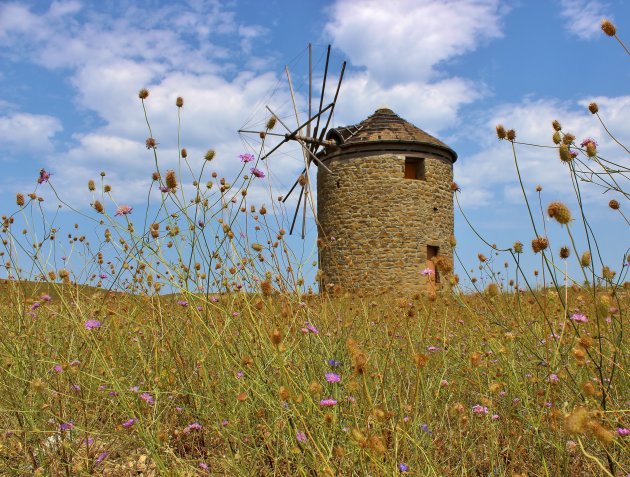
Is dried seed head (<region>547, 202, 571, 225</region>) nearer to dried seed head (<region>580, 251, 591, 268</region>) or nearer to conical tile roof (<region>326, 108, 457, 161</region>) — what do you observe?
dried seed head (<region>580, 251, 591, 268</region>)

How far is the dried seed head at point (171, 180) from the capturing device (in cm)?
278

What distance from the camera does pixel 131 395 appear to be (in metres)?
2.56

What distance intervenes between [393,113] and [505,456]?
1523 centimetres

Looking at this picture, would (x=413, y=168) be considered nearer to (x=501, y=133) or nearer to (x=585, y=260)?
(x=501, y=133)

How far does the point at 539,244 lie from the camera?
2322 millimetres

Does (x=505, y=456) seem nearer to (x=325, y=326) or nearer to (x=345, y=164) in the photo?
(x=325, y=326)

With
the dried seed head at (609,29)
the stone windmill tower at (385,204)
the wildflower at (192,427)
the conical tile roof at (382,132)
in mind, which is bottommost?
the wildflower at (192,427)

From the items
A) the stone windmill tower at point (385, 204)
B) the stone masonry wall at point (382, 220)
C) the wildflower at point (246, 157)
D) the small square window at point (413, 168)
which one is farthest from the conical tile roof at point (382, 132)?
the wildflower at point (246, 157)

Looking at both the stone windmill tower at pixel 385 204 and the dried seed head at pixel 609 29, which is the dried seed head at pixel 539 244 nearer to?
the dried seed head at pixel 609 29

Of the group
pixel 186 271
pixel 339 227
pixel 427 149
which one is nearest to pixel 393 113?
pixel 427 149

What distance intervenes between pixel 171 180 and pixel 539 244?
1706mm

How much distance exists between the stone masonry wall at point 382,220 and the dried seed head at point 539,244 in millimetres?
11823

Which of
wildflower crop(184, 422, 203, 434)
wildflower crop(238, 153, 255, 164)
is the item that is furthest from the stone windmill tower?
wildflower crop(184, 422, 203, 434)

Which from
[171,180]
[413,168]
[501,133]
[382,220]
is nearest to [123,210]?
[171,180]
